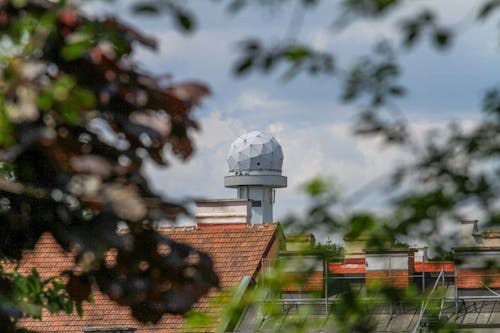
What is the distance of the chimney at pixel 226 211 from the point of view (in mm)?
30516

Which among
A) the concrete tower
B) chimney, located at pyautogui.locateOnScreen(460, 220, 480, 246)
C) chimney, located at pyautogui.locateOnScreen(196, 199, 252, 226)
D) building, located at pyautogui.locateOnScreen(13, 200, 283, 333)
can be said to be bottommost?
chimney, located at pyautogui.locateOnScreen(460, 220, 480, 246)

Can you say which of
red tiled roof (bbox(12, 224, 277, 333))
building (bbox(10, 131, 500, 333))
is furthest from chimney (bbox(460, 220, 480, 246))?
red tiled roof (bbox(12, 224, 277, 333))

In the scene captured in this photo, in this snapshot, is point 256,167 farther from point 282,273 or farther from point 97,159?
point 282,273

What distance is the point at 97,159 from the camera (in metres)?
4.05

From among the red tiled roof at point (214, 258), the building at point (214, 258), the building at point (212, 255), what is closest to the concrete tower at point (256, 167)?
the building at point (212, 255)

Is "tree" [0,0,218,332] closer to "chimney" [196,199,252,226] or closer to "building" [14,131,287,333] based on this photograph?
"building" [14,131,287,333]

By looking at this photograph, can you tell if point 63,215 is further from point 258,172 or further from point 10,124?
point 258,172

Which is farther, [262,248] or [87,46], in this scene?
[262,248]

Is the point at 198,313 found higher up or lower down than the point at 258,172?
lower down

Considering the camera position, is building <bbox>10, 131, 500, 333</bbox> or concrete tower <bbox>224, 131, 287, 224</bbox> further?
concrete tower <bbox>224, 131, 287, 224</bbox>

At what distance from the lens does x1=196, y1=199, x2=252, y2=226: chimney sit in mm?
30516

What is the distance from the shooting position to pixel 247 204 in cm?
3116

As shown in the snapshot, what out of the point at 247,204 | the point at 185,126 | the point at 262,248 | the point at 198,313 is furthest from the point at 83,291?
the point at 247,204

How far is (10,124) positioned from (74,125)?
408 millimetres
